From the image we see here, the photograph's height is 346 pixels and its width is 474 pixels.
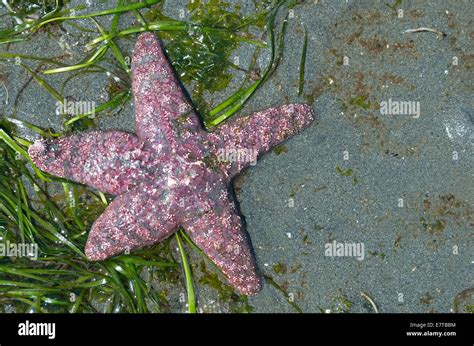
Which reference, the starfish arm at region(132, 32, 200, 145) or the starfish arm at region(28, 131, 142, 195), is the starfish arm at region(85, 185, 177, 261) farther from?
the starfish arm at region(132, 32, 200, 145)

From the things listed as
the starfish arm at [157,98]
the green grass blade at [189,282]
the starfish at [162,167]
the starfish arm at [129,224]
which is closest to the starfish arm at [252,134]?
the starfish at [162,167]

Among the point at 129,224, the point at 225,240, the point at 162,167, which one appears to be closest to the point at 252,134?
the point at 162,167

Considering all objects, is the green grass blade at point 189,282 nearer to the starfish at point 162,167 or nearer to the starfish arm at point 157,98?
the starfish at point 162,167

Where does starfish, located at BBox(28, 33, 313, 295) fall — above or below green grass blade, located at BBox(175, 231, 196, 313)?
above

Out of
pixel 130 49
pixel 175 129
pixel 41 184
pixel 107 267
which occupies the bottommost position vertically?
pixel 107 267

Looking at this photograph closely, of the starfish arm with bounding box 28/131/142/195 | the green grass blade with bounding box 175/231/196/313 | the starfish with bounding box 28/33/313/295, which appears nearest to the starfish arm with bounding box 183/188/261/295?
the starfish with bounding box 28/33/313/295
